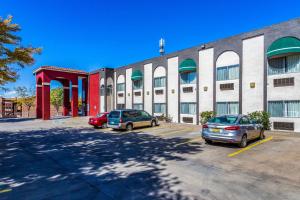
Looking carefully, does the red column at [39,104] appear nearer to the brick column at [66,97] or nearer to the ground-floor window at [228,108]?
the brick column at [66,97]

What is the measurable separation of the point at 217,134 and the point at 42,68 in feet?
97.9

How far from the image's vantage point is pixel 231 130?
9.63 meters

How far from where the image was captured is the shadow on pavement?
504cm

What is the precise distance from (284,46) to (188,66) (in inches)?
334

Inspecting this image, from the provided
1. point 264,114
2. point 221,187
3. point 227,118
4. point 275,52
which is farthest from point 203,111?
point 221,187

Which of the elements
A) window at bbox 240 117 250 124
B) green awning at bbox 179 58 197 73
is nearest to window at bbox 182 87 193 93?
green awning at bbox 179 58 197 73

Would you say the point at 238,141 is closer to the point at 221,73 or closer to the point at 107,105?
the point at 221,73

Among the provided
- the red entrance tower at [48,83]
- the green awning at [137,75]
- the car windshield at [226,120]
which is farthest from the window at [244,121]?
the red entrance tower at [48,83]

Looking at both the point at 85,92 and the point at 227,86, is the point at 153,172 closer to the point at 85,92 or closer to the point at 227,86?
the point at 227,86

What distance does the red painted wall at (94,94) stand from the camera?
3462cm

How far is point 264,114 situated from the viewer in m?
15.2

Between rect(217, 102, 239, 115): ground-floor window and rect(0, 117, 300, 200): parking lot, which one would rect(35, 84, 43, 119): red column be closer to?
rect(0, 117, 300, 200): parking lot

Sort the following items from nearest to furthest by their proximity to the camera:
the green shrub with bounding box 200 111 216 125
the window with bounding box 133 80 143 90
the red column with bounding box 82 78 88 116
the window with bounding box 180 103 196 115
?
1. the green shrub with bounding box 200 111 216 125
2. the window with bounding box 180 103 196 115
3. the window with bounding box 133 80 143 90
4. the red column with bounding box 82 78 88 116

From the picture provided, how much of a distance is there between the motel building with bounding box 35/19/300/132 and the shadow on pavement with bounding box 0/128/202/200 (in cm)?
873
